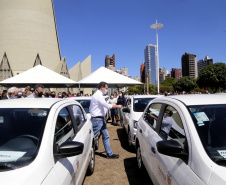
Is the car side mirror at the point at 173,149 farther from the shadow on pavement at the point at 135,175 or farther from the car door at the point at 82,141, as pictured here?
the shadow on pavement at the point at 135,175

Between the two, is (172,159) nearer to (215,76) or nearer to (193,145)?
(193,145)

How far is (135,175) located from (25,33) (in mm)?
49158

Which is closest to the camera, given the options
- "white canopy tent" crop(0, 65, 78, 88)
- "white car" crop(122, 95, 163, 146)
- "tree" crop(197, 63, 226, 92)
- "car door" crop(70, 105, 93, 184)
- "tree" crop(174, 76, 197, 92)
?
"car door" crop(70, 105, 93, 184)

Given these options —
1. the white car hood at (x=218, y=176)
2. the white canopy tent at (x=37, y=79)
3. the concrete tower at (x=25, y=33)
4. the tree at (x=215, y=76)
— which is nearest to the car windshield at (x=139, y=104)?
the white car hood at (x=218, y=176)

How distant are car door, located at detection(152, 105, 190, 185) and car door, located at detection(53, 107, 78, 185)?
104 centimetres

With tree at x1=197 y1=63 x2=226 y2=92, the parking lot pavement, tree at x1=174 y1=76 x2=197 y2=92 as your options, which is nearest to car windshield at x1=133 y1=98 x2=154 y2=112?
A: the parking lot pavement

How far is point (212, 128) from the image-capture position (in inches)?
79.0

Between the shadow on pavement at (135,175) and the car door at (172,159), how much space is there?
1299 mm

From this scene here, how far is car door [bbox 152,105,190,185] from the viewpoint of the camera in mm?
1804

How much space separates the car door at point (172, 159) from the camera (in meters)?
1.80

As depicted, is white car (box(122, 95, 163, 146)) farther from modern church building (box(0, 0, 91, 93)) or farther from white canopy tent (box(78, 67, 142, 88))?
modern church building (box(0, 0, 91, 93))

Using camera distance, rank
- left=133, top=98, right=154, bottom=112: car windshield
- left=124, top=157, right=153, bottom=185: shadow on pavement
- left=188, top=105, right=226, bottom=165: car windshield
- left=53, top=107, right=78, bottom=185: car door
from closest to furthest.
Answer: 1. left=188, top=105, right=226, bottom=165: car windshield
2. left=53, top=107, right=78, bottom=185: car door
3. left=124, top=157, right=153, bottom=185: shadow on pavement
4. left=133, top=98, right=154, bottom=112: car windshield

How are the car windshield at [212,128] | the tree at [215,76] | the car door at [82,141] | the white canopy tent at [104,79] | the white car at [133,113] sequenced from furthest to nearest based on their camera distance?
1. the tree at [215,76]
2. the white canopy tent at [104,79]
3. the white car at [133,113]
4. the car door at [82,141]
5. the car windshield at [212,128]

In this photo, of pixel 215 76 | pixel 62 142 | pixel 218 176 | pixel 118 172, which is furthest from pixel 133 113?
pixel 215 76
